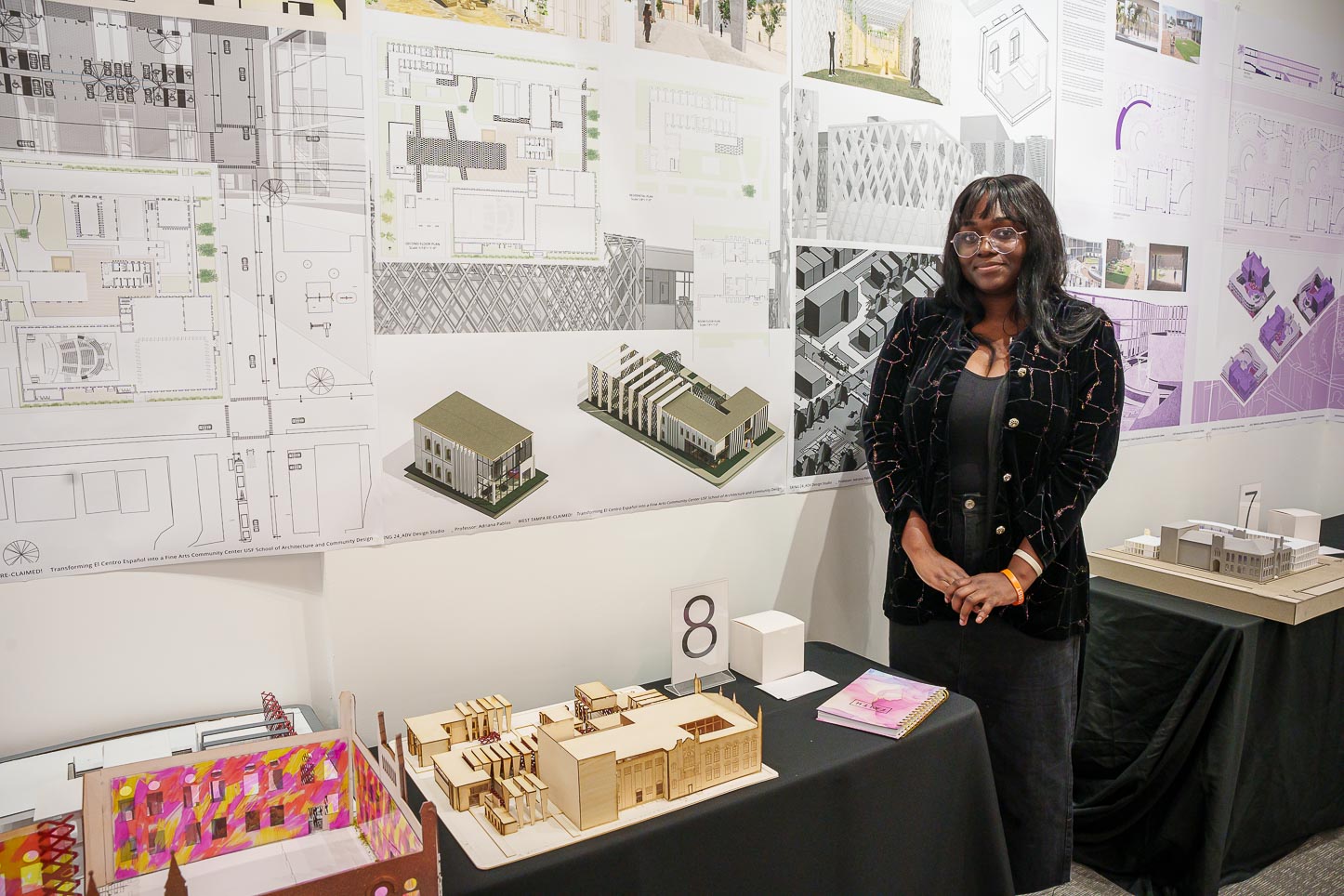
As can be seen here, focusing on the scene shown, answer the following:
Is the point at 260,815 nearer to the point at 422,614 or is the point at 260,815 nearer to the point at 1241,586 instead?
the point at 422,614

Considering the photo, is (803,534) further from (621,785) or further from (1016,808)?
(621,785)

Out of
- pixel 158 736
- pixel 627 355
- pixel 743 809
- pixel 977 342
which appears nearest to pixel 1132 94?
pixel 977 342

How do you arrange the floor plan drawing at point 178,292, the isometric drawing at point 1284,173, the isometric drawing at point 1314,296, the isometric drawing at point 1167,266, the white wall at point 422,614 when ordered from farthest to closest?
1. the isometric drawing at point 1314,296
2. the isometric drawing at point 1284,173
3. the isometric drawing at point 1167,266
4. the white wall at point 422,614
5. the floor plan drawing at point 178,292

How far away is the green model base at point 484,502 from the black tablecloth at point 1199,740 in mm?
1607

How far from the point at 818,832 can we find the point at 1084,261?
208 centimetres

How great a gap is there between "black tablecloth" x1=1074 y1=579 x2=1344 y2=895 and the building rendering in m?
0.14

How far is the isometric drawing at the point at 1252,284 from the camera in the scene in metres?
3.41

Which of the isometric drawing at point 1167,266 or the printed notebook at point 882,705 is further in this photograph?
the isometric drawing at point 1167,266

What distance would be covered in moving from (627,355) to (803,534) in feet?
2.26

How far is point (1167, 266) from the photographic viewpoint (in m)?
3.17

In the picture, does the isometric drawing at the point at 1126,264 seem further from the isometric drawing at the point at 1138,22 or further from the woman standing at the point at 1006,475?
the woman standing at the point at 1006,475

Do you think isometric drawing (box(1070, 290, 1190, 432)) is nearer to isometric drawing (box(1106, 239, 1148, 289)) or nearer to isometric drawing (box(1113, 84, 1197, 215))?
isometric drawing (box(1106, 239, 1148, 289))

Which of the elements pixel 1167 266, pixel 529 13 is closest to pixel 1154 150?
pixel 1167 266

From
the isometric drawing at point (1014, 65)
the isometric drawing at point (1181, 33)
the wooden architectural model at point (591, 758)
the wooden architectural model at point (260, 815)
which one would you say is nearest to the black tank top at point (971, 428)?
the wooden architectural model at point (591, 758)
